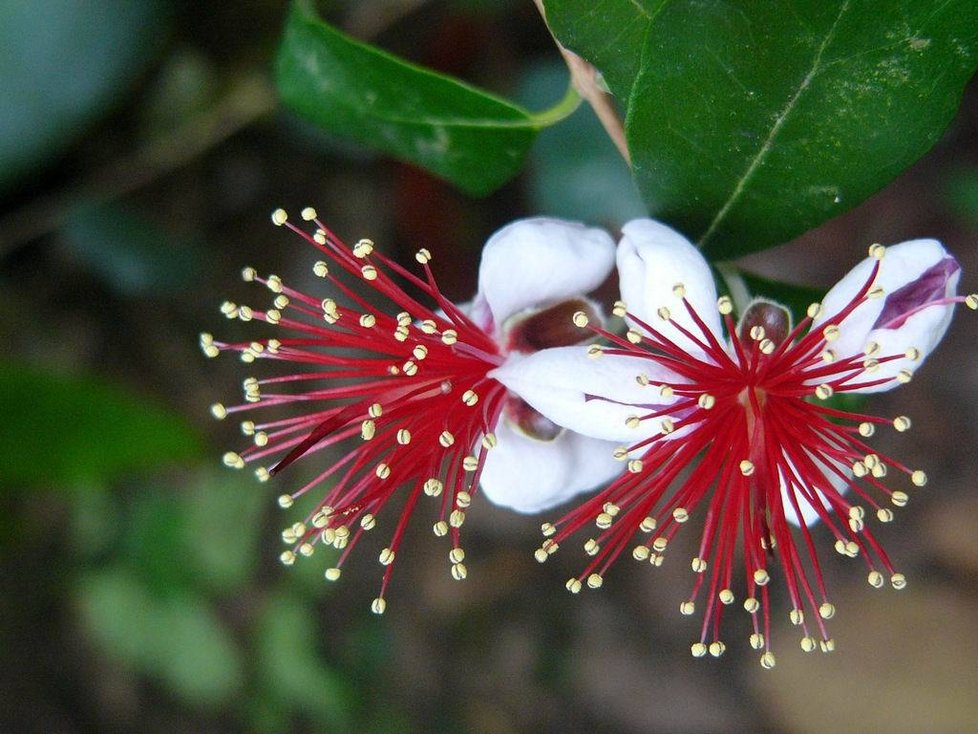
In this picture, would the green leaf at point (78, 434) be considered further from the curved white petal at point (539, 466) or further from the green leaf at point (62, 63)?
the curved white petal at point (539, 466)

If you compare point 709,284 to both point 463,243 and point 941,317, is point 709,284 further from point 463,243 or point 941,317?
point 463,243

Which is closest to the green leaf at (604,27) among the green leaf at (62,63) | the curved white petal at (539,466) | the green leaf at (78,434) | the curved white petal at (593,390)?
the curved white petal at (593,390)

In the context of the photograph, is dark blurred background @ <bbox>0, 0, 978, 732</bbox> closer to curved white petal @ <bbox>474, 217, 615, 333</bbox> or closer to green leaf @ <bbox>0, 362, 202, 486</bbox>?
green leaf @ <bbox>0, 362, 202, 486</bbox>

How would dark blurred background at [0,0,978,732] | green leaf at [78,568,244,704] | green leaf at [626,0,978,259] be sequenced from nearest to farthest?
green leaf at [626,0,978,259] < dark blurred background at [0,0,978,732] < green leaf at [78,568,244,704]

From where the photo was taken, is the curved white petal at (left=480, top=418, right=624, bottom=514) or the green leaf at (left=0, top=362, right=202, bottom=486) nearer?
the curved white petal at (left=480, top=418, right=624, bottom=514)

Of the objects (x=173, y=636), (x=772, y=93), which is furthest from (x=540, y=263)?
(x=173, y=636)

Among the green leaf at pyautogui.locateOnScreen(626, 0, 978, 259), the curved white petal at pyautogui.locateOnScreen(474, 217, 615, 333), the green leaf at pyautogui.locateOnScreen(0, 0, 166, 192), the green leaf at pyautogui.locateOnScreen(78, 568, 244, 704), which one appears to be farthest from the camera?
the green leaf at pyautogui.locateOnScreen(78, 568, 244, 704)

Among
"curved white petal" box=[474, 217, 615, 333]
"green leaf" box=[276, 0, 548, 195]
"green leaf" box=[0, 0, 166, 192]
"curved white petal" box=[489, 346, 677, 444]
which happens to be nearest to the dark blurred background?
"green leaf" box=[0, 0, 166, 192]

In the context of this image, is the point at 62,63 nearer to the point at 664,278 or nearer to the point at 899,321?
the point at 664,278
